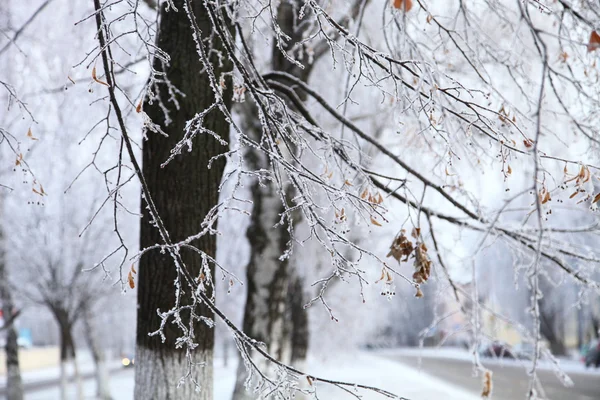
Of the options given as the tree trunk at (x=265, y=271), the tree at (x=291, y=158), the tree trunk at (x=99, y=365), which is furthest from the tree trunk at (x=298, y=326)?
the tree at (x=291, y=158)

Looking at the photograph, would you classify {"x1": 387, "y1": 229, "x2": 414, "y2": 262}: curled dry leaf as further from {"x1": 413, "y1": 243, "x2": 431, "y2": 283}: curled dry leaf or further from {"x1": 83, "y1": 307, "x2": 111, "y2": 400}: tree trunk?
→ {"x1": 83, "y1": 307, "x2": 111, "y2": 400}: tree trunk

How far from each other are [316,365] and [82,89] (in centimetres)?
2160

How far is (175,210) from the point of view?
359 centimetres

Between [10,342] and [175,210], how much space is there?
13380 millimetres

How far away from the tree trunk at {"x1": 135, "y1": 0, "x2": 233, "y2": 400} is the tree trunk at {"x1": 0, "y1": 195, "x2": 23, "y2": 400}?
1224 centimetres

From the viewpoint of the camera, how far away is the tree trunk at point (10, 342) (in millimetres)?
13977

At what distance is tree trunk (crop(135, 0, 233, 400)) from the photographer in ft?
11.7

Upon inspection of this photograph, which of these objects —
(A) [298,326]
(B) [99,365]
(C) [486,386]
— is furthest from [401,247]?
(B) [99,365]

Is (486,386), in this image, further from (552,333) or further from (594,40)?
(552,333)

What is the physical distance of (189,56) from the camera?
3783 millimetres

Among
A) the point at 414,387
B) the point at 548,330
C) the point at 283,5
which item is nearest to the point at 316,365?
the point at 414,387

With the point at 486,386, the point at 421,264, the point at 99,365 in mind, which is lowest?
the point at 99,365

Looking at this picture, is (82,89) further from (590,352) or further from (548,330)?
(548,330)

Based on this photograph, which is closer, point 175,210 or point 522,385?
point 175,210
